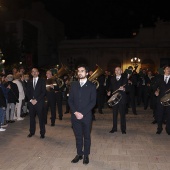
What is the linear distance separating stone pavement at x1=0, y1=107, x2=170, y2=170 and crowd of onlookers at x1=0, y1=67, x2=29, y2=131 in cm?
77

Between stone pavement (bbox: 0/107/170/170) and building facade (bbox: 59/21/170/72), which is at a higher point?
building facade (bbox: 59/21/170/72)

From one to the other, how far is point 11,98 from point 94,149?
4903mm

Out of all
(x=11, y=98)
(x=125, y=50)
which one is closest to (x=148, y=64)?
(x=125, y=50)

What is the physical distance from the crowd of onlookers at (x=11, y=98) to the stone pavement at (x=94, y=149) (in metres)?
0.77

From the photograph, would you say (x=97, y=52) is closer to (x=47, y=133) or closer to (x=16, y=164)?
(x=47, y=133)

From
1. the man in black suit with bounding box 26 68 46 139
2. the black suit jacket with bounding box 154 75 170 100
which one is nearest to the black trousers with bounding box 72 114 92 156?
the man in black suit with bounding box 26 68 46 139

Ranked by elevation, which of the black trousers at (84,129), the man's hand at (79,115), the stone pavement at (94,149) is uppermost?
the man's hand at (79,115)

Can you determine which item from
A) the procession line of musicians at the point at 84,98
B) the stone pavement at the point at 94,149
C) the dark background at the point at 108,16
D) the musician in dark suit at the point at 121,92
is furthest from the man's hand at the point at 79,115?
the dark background at the point at 108,16

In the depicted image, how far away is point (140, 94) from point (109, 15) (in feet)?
130

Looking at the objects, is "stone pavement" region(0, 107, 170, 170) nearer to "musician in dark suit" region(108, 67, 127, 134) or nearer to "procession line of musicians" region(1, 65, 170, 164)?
"procession line of musicians" region(1, 65, 170, 164)

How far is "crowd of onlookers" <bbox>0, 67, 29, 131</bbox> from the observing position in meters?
10.2

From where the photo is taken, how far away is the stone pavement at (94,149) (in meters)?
6.35

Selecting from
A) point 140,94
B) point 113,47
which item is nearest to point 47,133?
point 140,94

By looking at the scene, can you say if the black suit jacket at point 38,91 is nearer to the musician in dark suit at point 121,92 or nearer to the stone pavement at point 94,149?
the stone pavement at point 94,149
